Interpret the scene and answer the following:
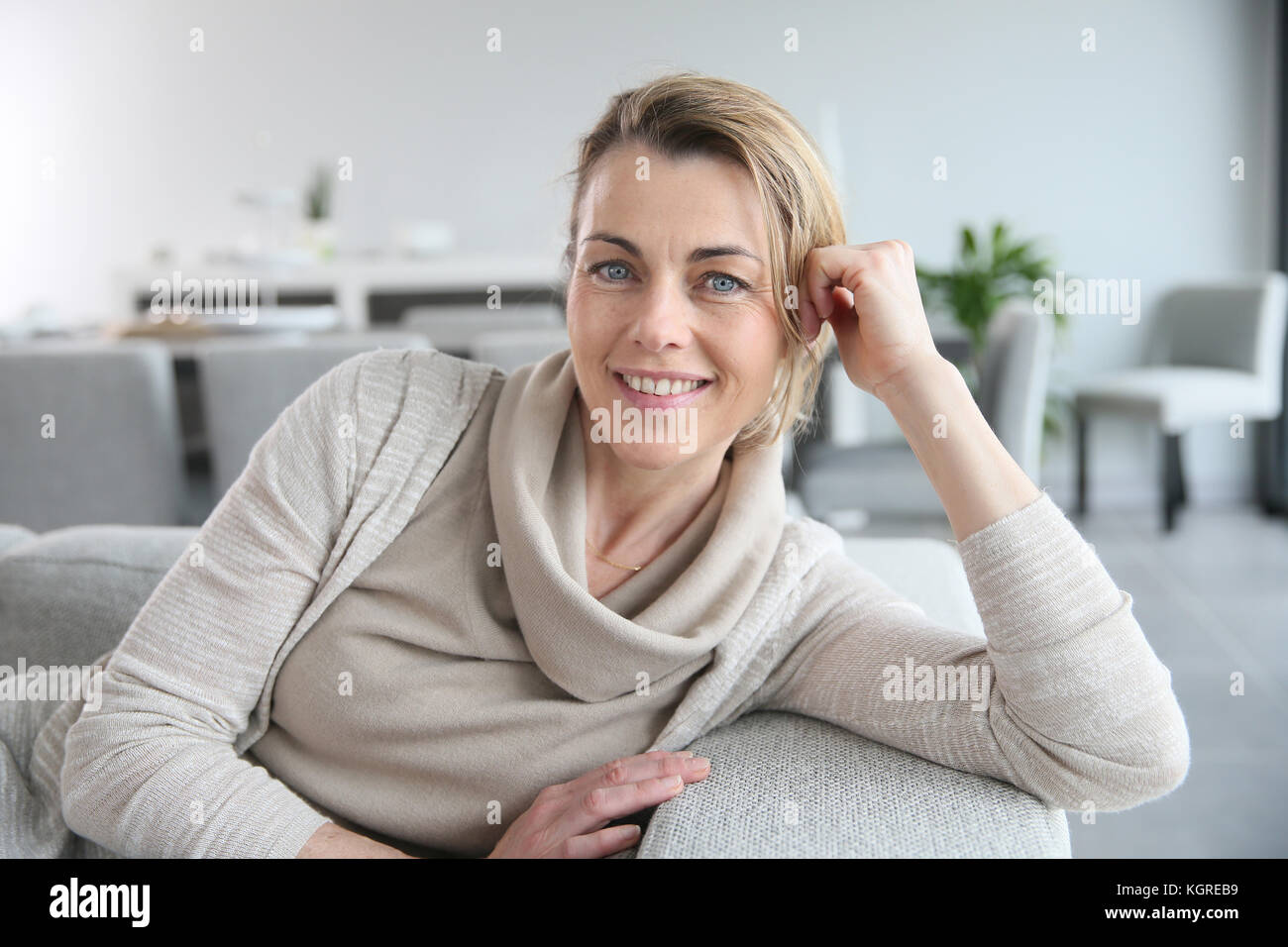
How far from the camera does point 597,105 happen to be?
4.58 meters

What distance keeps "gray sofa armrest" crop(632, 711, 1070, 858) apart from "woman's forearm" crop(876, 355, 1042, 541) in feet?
0.76

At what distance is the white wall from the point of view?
4938 mm

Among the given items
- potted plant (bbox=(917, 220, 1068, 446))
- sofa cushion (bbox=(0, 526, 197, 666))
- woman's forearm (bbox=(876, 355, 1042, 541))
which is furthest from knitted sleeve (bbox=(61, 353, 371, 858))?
potted plant (bbox=(917, 220, 1068, 446))

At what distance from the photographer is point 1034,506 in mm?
1007

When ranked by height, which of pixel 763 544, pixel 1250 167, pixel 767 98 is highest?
pixel 1250 167

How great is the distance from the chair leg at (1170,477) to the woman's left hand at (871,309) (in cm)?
385

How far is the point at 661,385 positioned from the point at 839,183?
3.25m

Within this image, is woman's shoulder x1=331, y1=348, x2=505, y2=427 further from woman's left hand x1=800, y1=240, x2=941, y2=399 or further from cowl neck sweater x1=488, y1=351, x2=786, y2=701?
woman's left hand x1=800, y1=240, x2=941, y2=399

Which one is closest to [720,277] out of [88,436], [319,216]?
[88,436]

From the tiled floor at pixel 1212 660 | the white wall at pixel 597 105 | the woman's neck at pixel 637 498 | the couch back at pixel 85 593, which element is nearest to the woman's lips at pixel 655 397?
the woman's neck at pixel 637 498

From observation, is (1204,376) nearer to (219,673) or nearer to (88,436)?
(88,436)
